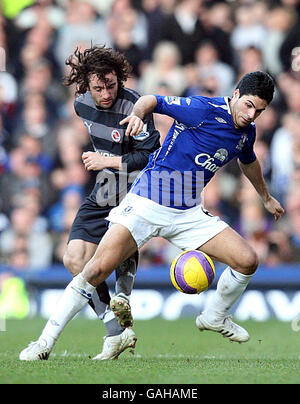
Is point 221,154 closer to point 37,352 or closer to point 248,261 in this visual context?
point 248,261

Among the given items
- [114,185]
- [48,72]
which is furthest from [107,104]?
[48,72]

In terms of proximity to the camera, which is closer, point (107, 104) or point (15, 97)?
point (107, 104)

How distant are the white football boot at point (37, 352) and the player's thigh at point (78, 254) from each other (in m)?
0.76

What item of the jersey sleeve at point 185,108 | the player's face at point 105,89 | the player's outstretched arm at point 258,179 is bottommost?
the player's outstretched arm at point 258,179

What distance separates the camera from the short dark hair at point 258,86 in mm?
6277

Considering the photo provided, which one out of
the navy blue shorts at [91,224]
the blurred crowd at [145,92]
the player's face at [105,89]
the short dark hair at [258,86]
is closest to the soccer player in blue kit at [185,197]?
the short dark hair at [258,86]

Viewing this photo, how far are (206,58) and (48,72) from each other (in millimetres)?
2619

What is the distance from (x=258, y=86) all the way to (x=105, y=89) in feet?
4.35

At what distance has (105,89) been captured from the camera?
6.89 m

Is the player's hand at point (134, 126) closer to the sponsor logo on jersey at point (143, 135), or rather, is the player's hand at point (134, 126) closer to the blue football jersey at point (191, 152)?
the blue football jersey at point (191, 152)

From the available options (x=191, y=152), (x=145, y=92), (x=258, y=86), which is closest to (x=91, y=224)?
(x=191, y=152)

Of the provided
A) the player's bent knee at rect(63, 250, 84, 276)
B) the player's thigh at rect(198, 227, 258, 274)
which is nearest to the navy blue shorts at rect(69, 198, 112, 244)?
the player's bent knee at rect(63, 250, 84, 276)
